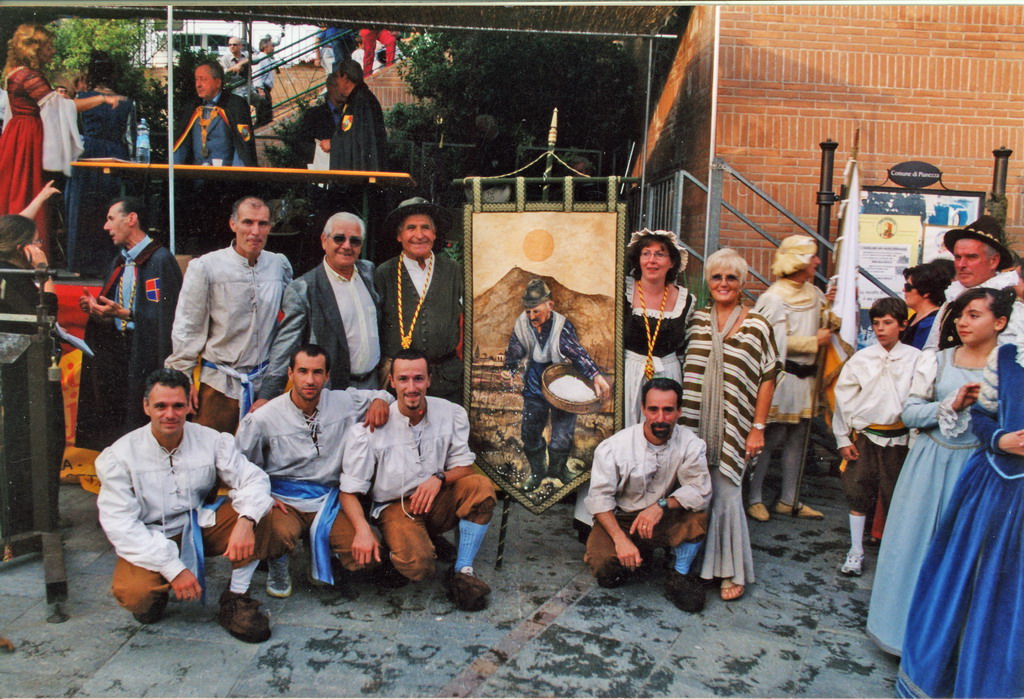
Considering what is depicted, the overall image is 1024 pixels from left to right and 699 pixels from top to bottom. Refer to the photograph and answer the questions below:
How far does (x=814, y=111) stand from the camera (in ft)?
20.7

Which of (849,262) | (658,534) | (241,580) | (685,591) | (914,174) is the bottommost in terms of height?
(685,591)

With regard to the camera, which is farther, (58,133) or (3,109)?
(58,133)

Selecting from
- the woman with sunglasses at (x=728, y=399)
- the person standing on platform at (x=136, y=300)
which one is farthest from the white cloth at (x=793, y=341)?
the person standing on platform at (x=136, y=300)

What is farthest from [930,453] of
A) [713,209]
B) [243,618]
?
[243,618]

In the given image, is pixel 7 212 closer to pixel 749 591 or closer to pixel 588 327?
pixel 588 327

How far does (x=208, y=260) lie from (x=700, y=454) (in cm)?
271

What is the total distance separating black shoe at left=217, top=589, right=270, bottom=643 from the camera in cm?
331

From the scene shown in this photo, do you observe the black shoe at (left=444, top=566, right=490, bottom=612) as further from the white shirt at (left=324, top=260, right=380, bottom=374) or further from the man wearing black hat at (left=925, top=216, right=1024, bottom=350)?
the man wearing black hat at (left=925, top=216, right=1024, bottom=350)

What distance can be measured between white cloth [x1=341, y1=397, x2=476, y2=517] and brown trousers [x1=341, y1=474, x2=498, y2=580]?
10 centimetres

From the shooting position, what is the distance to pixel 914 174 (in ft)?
20.2

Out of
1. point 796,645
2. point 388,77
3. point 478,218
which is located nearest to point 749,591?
point 796,645

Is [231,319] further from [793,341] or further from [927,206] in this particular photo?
[927,206]

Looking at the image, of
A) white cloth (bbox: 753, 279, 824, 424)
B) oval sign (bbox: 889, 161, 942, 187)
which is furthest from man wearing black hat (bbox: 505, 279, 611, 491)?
oval sign (bbox: 889, 161, 942, 187)

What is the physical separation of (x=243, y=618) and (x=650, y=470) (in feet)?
6.52
